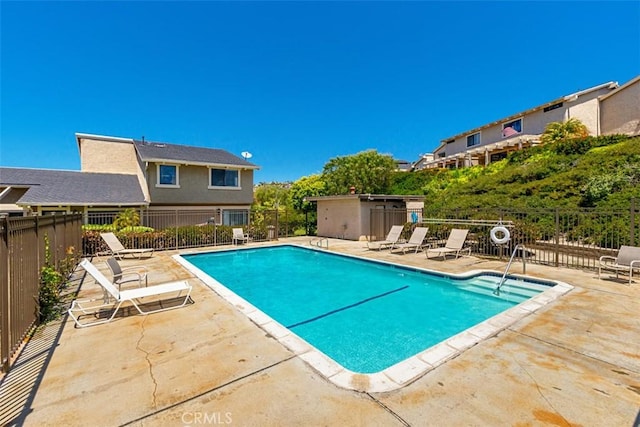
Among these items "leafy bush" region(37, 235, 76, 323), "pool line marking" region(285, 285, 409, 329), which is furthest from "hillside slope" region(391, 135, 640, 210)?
"leafy bush" region(37, 235, 76, 323)

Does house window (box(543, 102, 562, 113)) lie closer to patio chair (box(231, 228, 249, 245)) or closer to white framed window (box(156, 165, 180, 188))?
patio chair (box(231, 228, 249, 245))

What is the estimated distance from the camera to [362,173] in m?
31.6

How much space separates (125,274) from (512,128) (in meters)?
37.0

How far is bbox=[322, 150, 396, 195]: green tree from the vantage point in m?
31.7

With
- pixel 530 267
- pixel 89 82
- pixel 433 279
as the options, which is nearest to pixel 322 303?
pixel 433 279

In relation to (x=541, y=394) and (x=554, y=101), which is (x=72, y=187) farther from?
(x=554, y=101)

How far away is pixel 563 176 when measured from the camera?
1758 centimetres

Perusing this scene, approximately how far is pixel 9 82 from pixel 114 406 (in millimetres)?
29446

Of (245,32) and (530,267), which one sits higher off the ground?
(245,32)

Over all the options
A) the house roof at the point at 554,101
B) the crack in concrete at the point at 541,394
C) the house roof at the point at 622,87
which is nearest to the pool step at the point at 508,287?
the crack in concrete at the point at 541,394

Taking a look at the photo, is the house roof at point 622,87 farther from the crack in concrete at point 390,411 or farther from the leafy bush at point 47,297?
the leafy bush at point 47,297

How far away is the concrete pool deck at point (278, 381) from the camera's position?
8.66 ft

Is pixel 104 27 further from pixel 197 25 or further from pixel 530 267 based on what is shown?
pixel 530 267

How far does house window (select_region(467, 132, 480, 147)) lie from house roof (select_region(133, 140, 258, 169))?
28.7 m
